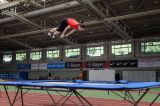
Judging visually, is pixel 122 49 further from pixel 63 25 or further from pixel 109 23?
pixel 63 25

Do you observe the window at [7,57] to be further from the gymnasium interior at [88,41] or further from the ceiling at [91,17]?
the ceiling at [91,17]

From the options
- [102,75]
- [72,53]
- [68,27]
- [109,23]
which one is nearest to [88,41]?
[72,53]

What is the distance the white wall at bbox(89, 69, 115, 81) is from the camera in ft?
88.6

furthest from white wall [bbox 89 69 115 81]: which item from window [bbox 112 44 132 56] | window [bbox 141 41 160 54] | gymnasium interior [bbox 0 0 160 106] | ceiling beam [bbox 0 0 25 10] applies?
ceiling beam [bbox 0 0 25 10]

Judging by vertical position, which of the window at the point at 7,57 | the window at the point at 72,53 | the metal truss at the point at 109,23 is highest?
the metal truss at the point at 109,23

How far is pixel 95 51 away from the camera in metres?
30.0

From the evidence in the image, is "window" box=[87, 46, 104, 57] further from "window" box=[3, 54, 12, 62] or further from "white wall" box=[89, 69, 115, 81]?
"window" box=[3, 54, 12, 62]

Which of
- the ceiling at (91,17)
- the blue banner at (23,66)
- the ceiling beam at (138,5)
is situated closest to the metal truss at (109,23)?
the ceiling at (91,17)

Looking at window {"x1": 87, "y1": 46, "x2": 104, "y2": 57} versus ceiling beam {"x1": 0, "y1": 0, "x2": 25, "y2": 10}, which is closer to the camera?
ceiling beam {"x1": 0, "y1": 0, "x2": 25, "y2": 10}

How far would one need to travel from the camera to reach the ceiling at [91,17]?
766 inches

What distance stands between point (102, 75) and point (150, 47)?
6021 mm

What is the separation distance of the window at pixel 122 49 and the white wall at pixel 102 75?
2.27m

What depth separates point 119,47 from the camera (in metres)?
27.8

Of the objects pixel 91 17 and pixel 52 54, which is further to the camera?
pixel 52 54
